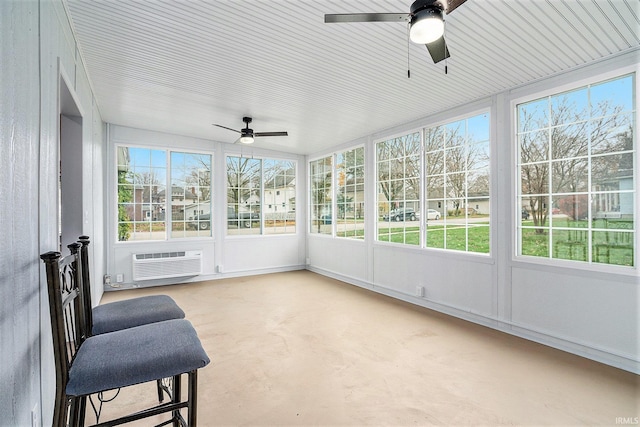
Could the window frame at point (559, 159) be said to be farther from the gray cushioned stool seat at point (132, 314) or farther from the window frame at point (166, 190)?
the window frame at point (166, 190)

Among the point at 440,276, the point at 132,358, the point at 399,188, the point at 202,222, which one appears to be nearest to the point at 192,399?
the point at 132,358

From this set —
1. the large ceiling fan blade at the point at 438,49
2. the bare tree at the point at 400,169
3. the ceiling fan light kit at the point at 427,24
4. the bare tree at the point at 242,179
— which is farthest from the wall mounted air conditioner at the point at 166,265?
the ceiling fan light kit at the point at 427,24

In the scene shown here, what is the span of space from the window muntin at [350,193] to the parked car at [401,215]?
68cm

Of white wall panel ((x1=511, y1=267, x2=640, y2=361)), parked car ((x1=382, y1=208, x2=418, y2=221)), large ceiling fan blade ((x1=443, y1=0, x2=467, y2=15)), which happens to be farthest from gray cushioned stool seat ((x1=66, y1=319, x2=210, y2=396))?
parked car ((x1=382, y1=208, x2=418, y2=221))

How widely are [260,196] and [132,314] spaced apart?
5.01 m

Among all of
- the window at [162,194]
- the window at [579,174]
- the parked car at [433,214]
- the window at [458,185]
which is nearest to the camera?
the window at [579,174]

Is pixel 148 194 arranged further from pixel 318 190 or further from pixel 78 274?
pixel 78 274

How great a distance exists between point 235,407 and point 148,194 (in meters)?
4.60

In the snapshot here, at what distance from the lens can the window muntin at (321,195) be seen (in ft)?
21.8

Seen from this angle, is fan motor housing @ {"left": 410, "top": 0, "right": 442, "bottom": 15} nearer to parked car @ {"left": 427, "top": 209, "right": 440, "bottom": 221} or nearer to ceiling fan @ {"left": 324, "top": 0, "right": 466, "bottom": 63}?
ceiling fan @ {"left": 324, "top": 0, "right": 466, "bottom": 63}

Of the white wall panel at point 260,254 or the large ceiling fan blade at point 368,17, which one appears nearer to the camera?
the large ceiling fan blade at point 368,17

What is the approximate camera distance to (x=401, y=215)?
4.83 metres

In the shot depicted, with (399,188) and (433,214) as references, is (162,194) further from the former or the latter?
(433,214)

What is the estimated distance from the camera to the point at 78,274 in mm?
1690
